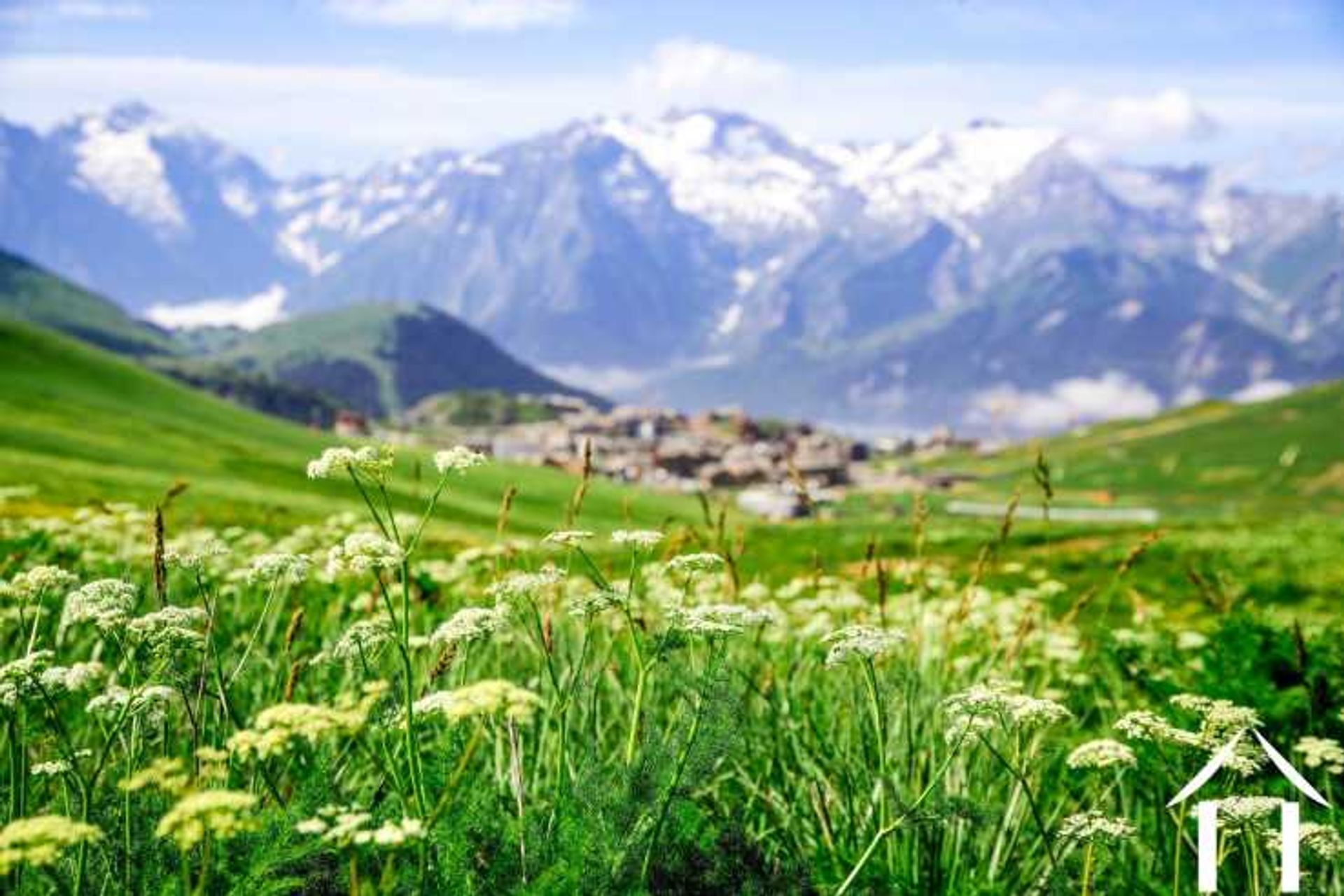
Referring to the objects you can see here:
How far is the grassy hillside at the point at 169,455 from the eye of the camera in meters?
55.8

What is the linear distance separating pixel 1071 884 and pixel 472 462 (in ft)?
9.59

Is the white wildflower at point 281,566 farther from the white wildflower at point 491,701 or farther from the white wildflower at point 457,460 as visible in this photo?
the white wildflower at point 491,701

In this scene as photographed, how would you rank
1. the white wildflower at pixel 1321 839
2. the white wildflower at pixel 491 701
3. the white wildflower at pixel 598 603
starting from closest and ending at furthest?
1. the white wildflower at pixel 491 701
2. the white wildflower at pixel 1321 839
3. the white wildflower at pixel 598 603

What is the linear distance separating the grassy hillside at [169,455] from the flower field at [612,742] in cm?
2561

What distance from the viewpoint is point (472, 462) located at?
4441mm

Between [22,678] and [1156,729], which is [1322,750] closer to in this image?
[1156,729]

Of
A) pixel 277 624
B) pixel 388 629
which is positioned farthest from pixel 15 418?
pixel 388 629

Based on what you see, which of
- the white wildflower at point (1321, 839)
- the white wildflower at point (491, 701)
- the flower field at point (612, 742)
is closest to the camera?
the white wildflower at point (491, 701)

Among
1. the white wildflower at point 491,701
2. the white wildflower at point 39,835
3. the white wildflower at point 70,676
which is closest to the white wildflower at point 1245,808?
the white wildflower at point 491,701

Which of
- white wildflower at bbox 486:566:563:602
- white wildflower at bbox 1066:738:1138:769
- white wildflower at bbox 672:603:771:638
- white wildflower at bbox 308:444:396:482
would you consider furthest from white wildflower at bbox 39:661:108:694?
white wildflower at bbox 1066:738:1138:769

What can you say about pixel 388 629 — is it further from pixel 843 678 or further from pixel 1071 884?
pixel 843 678

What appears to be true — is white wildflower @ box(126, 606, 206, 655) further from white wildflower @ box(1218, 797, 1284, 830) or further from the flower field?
white wildflower @ box(1218, 797, 1284, 830)

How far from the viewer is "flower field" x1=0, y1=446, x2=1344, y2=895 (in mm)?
3732

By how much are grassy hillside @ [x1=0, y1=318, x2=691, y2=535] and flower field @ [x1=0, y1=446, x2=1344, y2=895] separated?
25612mm
